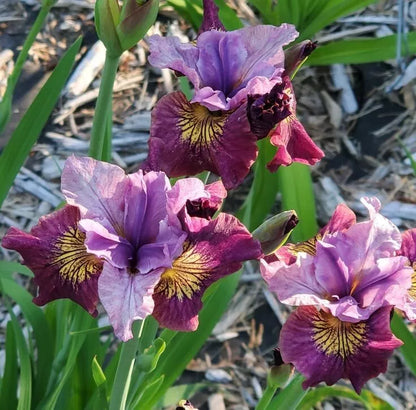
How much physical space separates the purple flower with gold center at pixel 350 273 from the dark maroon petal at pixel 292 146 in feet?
0.31

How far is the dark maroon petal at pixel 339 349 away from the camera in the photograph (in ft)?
2.58

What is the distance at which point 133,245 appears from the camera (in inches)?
31.9

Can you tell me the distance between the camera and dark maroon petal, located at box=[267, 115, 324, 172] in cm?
88

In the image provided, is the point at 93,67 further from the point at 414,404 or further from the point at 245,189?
the point at 414,404

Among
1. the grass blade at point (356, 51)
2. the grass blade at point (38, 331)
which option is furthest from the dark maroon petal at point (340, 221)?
the grass blade at point (356, 51)

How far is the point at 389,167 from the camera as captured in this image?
1.88 metres

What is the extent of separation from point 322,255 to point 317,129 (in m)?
1.14

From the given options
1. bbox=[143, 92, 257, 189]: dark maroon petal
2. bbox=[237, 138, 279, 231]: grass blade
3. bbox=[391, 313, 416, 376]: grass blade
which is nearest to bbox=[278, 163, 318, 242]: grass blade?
bbox=[237, 138, 279, 231]: grass blade

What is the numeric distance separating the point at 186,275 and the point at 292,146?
23cm

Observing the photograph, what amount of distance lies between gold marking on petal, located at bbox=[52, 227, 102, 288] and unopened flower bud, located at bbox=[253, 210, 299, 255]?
0.17 metres

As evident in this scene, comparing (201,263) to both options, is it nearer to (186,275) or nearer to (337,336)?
(186,275)

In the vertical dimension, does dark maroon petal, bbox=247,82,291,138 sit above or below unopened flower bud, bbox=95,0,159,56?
below

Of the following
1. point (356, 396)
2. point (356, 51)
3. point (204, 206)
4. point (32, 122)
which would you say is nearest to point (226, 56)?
point (204, 206)

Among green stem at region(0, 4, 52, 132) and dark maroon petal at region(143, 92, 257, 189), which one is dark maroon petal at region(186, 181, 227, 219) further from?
green stem at region(0, 4, 52, 132)
